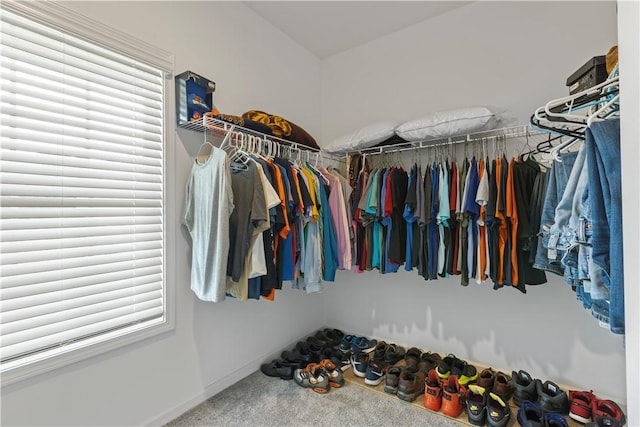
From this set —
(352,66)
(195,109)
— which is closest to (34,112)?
(195,109)

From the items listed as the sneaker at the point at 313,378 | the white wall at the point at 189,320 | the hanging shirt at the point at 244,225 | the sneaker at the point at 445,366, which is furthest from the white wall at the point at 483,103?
the hanging shirt at the point at 244,225

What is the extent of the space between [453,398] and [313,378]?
919 mm

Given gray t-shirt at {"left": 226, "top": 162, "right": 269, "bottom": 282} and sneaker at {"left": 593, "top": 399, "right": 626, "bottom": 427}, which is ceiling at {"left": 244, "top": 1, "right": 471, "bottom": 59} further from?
sneaker at {"left": 593, "top": 399, "right": 626, "bottom": 427}

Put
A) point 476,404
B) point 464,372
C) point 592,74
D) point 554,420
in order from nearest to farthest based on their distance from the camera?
1. point 592,74
2. point 554,420
3. point 476,404
4. point 464,372

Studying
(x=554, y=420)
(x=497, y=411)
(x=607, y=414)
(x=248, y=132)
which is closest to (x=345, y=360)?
(x=497, y=411)

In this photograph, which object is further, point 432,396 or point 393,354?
point 393,354

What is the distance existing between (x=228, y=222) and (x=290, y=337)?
4.96ft

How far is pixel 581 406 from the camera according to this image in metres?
1.63

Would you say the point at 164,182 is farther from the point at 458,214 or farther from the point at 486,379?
the point at 486,379

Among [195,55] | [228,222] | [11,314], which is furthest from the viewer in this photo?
[195,55]

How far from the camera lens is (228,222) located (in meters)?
1.57

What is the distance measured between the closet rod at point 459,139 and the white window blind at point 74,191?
1.69 metres

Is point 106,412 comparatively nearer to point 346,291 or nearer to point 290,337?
point 290,337

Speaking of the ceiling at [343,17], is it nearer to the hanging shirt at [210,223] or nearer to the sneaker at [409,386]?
the hanging shirt at [210,223]
